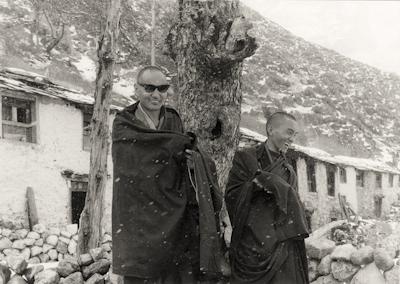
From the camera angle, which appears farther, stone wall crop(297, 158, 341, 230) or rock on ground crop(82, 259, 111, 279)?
stone wall crop(297, 158, 341, 230)

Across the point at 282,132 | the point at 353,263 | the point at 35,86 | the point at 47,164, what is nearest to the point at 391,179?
the point at 47,164

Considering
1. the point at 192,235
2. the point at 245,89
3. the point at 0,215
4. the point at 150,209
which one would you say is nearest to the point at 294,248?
the point at 192,235

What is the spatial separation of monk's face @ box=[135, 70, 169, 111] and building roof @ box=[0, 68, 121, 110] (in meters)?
11.7

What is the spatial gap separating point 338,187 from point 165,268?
25416mm

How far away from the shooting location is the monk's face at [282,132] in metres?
4.29

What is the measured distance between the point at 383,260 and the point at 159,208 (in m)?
3.69

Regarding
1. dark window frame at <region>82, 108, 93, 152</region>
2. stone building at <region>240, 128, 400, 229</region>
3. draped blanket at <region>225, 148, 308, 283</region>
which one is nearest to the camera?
draped blanket at <region>225, 148, 308, 283</region>

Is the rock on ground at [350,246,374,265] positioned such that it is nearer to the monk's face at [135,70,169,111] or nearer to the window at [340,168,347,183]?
the monk's face at [135,70,169,111]

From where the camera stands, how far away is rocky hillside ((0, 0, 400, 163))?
2573cm

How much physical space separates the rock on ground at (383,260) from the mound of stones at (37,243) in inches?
342

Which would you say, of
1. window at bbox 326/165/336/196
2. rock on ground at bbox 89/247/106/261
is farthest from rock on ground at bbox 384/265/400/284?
window at bbox 326/165/336/196

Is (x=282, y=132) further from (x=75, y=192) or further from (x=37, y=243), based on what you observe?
(x=75, y=192)

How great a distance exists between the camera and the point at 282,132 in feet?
14.1

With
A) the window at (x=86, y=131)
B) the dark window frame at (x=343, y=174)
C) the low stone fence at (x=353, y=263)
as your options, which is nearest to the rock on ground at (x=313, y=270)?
the low stone fence at (x=353, y=263)
